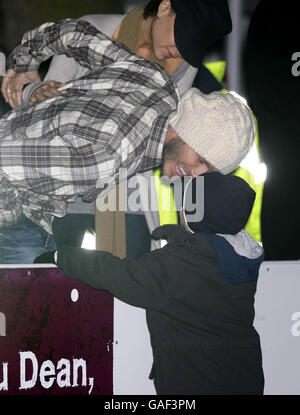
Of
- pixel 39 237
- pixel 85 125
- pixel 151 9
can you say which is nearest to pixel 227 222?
pixel 85 125

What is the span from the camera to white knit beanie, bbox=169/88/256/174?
1.23m

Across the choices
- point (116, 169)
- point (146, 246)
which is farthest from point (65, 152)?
point (146, 246)

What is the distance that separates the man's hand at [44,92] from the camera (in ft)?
4.02

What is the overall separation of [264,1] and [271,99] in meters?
0.32

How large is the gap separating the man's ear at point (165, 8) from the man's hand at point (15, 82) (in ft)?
1.23

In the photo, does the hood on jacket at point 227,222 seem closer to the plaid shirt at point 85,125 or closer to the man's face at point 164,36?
the plaid shirt at point 85,125

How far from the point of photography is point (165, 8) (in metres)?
1.32

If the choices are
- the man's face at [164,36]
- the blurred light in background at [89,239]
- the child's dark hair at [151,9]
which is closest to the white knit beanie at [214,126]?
the man's face at [164,36]

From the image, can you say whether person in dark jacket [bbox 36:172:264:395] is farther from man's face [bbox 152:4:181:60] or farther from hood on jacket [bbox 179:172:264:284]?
man's face [bbox 152:4:181:60]

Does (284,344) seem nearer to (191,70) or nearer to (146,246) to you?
(146,246)

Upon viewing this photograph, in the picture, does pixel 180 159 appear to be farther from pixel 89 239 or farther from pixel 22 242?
pixel 22 242

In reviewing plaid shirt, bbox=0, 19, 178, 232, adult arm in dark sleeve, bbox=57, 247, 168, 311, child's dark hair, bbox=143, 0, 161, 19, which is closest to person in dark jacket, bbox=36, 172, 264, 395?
adult arm in dark sleeve, bbox=57, 247, 168, 311

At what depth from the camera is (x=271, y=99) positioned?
61.9 inches

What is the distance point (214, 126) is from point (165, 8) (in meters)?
0.36
